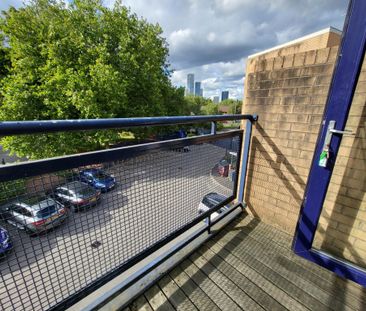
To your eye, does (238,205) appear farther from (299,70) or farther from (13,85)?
(13,85)

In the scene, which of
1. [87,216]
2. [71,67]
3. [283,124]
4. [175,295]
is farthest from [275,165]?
[71,67]

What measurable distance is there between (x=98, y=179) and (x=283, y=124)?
5.38 ft

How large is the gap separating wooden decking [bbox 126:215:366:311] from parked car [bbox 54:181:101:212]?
75cm

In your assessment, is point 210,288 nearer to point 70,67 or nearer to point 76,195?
point 76,195

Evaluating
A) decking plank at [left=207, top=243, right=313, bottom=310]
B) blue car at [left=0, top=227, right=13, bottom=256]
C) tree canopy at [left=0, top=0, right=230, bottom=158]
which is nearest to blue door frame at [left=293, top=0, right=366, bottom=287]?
decking plank at [left=207, top=243, right=313, bottom=310]

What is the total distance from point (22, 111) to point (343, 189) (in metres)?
9.53

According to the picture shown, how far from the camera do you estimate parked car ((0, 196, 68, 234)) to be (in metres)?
0.69

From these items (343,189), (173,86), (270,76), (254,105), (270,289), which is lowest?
(270,289)

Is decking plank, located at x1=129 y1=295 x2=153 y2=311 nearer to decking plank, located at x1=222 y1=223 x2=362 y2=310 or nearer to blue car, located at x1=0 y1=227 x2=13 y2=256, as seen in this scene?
blue car, located at x1=0 y1=227 x2=13 y2=256

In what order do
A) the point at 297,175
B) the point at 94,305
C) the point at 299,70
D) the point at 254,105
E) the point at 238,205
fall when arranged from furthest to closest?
the point at 238,205
the point at 254,105
the point at 297,175
the point at 299,70
the point at 94,305

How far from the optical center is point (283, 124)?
1688mm

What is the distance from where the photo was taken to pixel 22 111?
6.94m

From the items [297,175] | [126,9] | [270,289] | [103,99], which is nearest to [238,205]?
[297,175]

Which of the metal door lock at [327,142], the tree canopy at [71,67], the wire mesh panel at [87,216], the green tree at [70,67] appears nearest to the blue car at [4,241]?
the wire mesh panel at [87,216]
